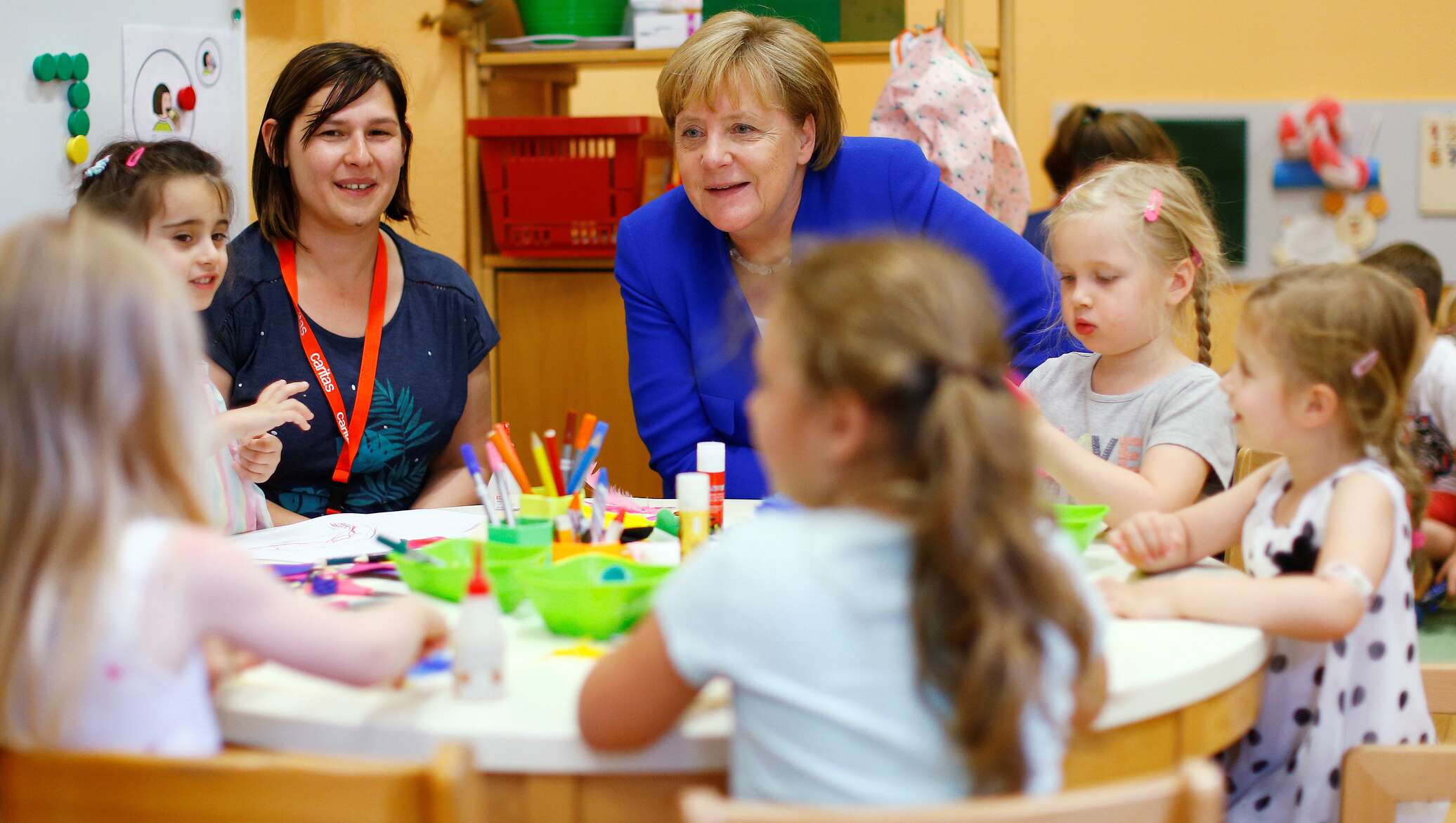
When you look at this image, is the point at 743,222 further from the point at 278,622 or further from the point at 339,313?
the point at 278,622

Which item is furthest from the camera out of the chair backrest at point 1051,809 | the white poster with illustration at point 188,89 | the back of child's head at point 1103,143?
the back of child's head at point 1103,143

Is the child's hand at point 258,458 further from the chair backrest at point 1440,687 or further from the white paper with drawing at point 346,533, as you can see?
the chair backrest at point 1440,687

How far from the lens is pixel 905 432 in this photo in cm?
92

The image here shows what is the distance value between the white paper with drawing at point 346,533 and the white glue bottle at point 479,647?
512mm

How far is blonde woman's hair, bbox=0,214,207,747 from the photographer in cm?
94

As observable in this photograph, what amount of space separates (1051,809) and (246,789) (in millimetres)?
517

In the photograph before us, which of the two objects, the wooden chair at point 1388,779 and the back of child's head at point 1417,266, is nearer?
the wooden chair at point 1388,779

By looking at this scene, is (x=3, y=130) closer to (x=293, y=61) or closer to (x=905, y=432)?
(x=293, y=61)

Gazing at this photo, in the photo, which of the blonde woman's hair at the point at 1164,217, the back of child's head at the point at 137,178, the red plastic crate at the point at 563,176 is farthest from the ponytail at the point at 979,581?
the red plastic crate at the point at 563,176

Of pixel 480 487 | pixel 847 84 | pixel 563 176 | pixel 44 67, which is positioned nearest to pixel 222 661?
pixel 480 487

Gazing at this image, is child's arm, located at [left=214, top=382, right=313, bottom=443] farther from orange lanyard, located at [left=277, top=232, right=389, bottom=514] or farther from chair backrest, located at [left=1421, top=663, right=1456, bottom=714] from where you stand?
chair backrest, located at [left=1421, top=663, right=1456, bottom=714]

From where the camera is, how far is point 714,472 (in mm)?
1646

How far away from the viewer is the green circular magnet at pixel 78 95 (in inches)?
91.5

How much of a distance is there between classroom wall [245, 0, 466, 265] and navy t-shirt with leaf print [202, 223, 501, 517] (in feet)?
2.69
